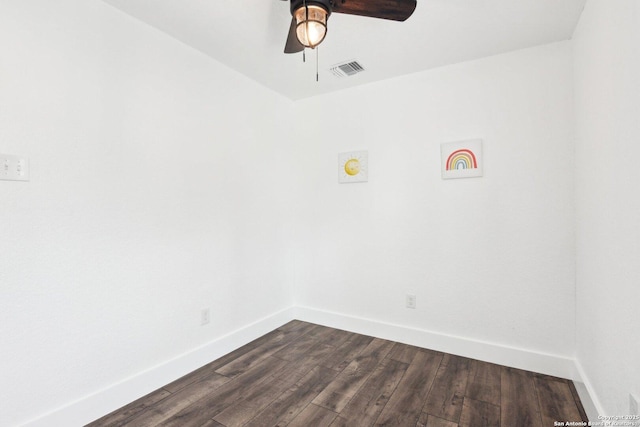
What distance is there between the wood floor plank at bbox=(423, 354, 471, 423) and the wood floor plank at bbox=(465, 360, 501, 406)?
38 mm

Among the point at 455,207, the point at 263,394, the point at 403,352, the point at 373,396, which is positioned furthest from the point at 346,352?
the point at 455,207

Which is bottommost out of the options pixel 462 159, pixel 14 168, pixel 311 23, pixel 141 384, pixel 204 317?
pixel 141 384

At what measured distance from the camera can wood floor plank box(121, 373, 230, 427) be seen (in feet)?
5.63

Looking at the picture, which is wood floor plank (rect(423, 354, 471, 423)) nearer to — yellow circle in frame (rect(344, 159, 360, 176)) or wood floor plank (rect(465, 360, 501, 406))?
→ wood floor plank (rect(465, 360, 501, 406))

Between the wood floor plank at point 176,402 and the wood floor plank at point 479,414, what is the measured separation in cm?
156

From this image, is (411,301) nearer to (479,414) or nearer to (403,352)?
(403,352)

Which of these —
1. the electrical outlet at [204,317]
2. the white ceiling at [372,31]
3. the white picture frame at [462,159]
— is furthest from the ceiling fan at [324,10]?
the electrical outlet at [204,317]

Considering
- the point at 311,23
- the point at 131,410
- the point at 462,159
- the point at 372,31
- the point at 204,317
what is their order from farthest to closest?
the point at 462,159, the point at 204,317, the point at 372,31, the point at 131,410, the point at 311,23

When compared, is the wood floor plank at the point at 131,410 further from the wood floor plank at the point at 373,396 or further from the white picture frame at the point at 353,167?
the white picture frame at the point at 353,167

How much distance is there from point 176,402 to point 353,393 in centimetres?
113

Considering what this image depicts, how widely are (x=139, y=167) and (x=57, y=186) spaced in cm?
46

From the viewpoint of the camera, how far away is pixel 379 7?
57.5 inches

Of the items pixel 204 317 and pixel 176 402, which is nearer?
pixel 176 402

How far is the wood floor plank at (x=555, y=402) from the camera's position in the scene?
172 centimetres
